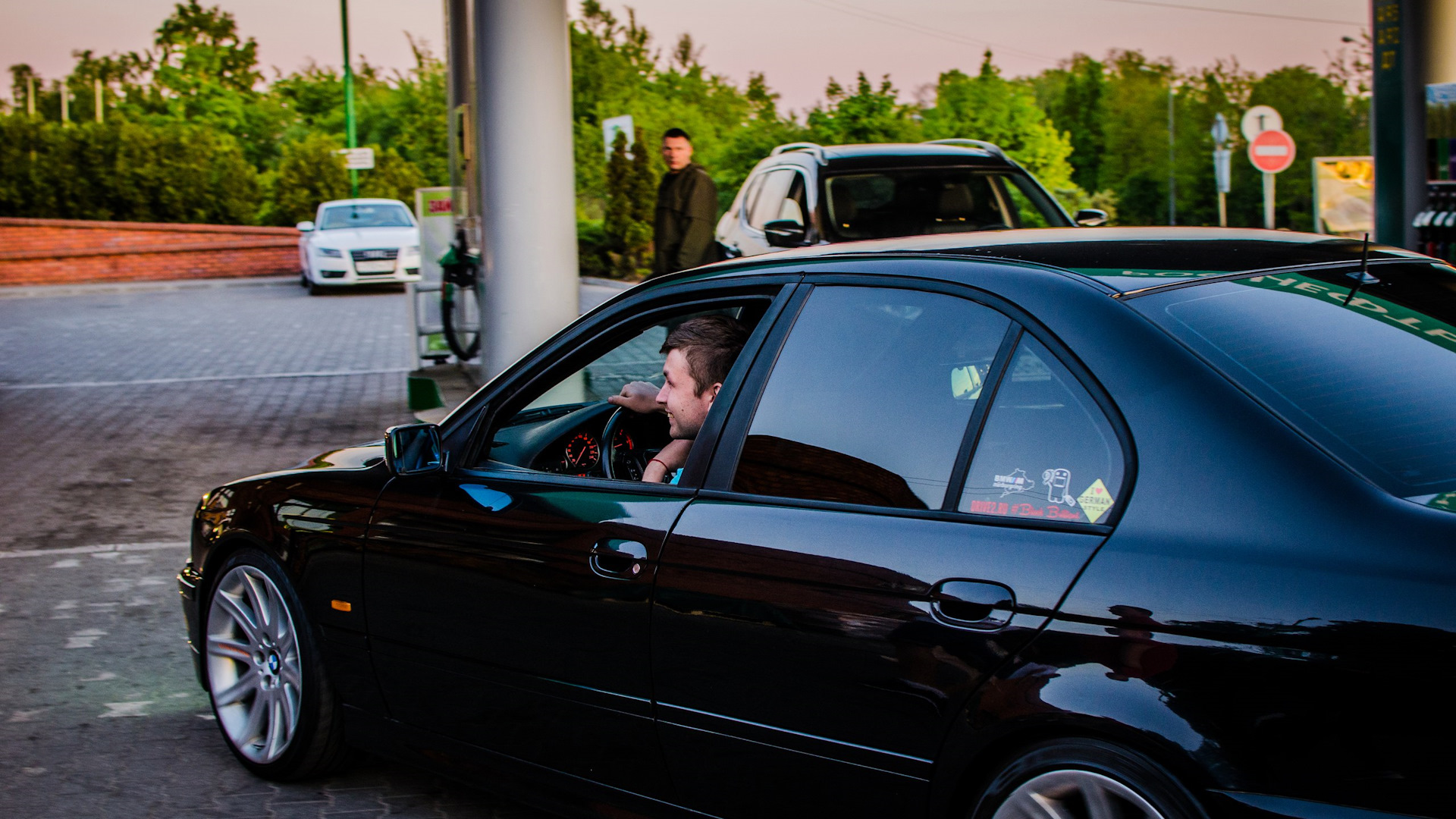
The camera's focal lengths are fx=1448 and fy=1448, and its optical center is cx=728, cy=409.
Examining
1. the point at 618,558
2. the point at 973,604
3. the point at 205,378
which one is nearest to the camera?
the point at 973,604

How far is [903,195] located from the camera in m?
11.2

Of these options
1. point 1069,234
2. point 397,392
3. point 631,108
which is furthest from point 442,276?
point 631,108

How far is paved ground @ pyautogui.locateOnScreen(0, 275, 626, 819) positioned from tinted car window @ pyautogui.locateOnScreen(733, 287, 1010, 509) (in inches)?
61.8

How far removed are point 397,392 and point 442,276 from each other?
137cm

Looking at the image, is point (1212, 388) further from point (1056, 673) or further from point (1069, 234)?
point (1069, 234)

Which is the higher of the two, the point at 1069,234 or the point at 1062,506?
the point at 1069,234

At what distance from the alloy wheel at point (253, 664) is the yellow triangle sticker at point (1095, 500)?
2.43 m

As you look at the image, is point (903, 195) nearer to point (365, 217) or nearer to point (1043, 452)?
point (1043, 452)

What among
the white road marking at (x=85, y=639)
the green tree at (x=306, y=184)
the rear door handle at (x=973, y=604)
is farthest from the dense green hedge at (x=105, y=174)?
the rear door handle at (x=973, y=604)

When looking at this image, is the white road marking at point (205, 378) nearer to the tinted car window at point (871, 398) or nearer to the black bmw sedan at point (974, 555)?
the black bmw sedan at point (974, 555)

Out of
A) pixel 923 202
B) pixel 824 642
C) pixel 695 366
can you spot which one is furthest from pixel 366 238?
pixel 824 642

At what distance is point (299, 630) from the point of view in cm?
400

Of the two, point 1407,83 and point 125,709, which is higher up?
point 1407,83

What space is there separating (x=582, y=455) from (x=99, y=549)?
14.5 ft
